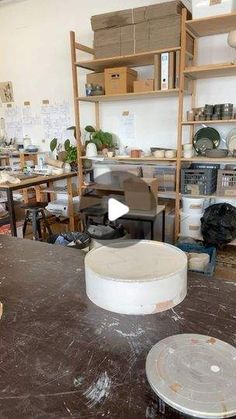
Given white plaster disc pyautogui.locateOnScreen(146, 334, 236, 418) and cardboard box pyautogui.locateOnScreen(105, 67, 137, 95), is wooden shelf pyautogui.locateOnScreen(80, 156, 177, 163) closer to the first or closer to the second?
cardboard box pyautogui.locateOnScreen(105, 67, 137, 95)

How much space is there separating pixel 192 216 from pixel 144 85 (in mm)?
1294

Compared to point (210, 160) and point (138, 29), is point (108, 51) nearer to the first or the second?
point (138, 29)

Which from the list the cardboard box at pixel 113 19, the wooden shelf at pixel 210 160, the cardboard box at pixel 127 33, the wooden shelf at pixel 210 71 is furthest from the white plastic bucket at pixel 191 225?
the cardboard box at pixel 113 19

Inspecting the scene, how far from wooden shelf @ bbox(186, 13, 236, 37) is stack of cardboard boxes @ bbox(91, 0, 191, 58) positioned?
14 centimetres

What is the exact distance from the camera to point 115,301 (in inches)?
29.6

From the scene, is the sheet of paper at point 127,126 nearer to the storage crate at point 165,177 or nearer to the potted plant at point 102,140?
the potted plant at point 102,140

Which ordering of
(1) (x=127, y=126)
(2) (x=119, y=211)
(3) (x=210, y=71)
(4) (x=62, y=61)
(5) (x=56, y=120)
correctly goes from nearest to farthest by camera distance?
(2) (x=119, y=211)
(3) (x=210, y=71)
(1) (x=127, y=126)
(4) (x=62, y=61)
(5) (x=56, y=120)

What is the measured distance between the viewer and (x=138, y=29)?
2.68 m

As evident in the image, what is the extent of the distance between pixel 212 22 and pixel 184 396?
274cm

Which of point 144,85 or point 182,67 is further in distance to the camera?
point 144,85

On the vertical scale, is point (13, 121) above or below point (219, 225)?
above

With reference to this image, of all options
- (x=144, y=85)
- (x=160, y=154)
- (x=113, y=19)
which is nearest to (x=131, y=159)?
(x=160, y=154)

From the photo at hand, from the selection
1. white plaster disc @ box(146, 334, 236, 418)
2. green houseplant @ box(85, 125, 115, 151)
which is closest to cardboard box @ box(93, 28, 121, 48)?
green houseplant @ box(85, 125, 115, 151)

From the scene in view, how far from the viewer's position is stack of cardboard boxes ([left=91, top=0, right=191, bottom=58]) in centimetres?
252
